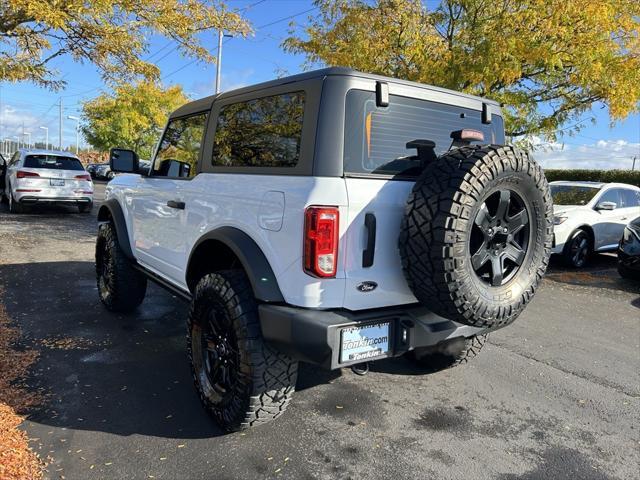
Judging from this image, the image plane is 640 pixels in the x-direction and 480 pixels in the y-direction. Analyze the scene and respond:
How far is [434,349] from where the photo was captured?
323 cm

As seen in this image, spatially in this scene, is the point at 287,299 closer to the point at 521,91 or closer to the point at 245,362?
the point at 245,362

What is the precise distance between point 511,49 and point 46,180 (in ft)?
34.6

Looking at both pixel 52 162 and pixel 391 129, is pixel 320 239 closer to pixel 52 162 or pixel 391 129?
pixel 391 129

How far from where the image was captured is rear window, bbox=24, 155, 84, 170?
38.5 feet

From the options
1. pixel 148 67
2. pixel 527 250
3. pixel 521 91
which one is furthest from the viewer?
pixel 148 67

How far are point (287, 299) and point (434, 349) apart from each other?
1212mm

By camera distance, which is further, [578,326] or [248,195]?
[578,326]

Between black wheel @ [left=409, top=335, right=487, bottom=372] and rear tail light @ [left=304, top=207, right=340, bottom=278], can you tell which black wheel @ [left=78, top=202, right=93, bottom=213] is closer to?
black wheel @ [left=409, top=335, right=487, bottom=372]

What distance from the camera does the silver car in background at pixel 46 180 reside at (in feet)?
37.9

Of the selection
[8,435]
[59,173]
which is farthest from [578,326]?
[59,173]

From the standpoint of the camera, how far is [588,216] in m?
8.63

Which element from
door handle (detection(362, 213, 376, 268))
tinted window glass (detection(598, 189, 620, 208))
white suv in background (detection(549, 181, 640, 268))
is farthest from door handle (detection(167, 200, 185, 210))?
tinted window glass (detection(598, 189, 620, 208))

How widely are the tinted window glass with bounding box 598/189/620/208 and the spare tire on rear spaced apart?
7434mm

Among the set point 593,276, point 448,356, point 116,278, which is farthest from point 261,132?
point 593,276
